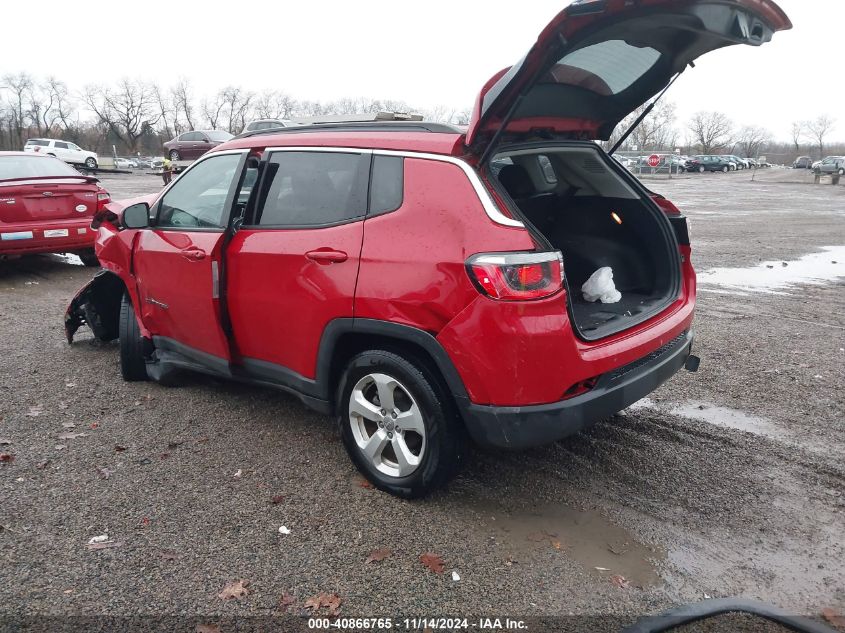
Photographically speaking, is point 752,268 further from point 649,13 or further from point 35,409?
point 35,409

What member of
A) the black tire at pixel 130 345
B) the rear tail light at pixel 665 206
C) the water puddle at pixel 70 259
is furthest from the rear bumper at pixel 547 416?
the water puddle at pixel 70 259

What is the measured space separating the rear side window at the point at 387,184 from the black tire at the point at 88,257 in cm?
745

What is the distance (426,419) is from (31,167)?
838cm

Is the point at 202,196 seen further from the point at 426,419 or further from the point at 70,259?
the point at 70,259

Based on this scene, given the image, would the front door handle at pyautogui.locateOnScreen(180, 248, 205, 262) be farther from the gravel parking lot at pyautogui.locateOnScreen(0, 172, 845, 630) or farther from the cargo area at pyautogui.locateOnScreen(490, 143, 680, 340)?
the cargo area at pyautogui.locateOnScreen(490, 143, 680, 340)

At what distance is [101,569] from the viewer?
284 centimetres

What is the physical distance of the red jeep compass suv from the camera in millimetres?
2795

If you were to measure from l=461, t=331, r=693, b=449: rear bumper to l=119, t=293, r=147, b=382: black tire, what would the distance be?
311cm

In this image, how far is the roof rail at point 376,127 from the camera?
322 centimetres

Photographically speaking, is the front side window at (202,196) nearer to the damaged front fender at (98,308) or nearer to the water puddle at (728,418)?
the damaged front fender at (98,308)

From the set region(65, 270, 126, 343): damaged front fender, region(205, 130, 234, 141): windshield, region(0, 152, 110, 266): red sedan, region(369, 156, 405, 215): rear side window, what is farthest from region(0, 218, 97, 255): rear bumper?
region(205, 130, 234, 141): windshield

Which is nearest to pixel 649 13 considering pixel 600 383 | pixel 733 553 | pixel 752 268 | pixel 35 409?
pixel 600 383

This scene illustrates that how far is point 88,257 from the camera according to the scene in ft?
31.5

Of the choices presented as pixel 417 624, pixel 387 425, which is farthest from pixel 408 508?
pixel 417 624
